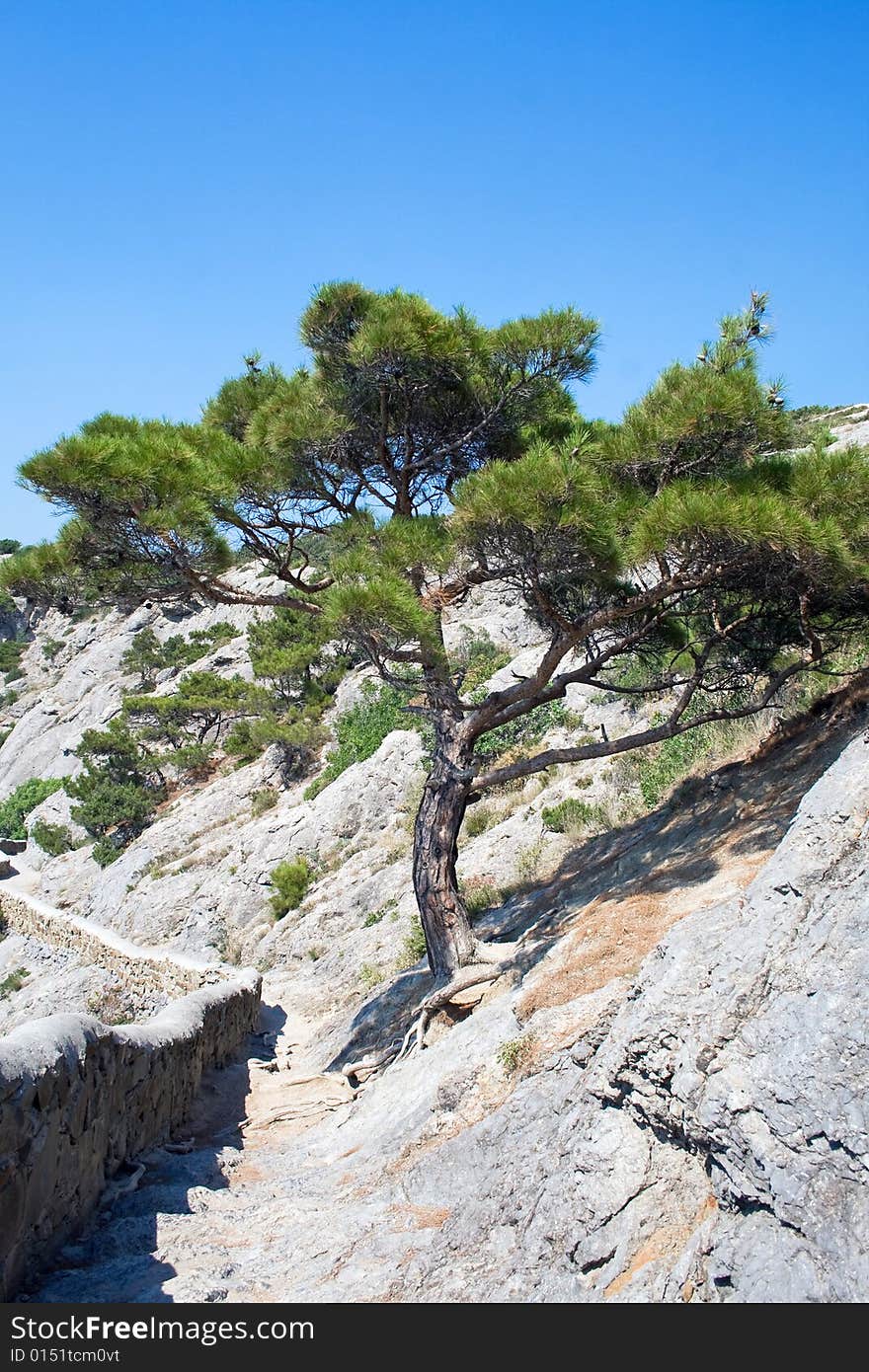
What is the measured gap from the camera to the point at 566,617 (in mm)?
9984

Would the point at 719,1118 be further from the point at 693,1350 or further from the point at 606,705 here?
the point at 606,705

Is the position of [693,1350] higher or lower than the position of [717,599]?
lower

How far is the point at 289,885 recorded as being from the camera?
19.5 meters

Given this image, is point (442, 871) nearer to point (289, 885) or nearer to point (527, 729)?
point (527, 729)

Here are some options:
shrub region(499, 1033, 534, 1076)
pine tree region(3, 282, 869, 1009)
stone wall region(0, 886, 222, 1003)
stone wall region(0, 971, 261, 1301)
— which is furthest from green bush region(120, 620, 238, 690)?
shrub region(499, 1033, 534, 1076)

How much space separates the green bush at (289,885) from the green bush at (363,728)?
12.3 feet

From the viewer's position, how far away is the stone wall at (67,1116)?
15.3ft

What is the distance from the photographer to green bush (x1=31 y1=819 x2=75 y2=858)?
3691cm

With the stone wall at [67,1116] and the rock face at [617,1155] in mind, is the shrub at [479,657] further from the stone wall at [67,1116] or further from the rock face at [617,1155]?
the rock face at [617,1155]

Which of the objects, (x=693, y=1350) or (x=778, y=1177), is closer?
(x=693, y=1350)

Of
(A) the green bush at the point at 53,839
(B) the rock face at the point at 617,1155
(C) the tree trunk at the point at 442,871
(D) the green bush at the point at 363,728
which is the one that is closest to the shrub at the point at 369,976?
(C) the tree trunk at the point at 442,871

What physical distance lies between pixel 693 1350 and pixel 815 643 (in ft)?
24.7

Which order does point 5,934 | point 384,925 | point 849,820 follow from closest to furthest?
point 849,820 → point 384,925 → point 5,934

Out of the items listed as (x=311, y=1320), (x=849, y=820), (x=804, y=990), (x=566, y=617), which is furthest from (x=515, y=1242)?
(x=566, y=617)
